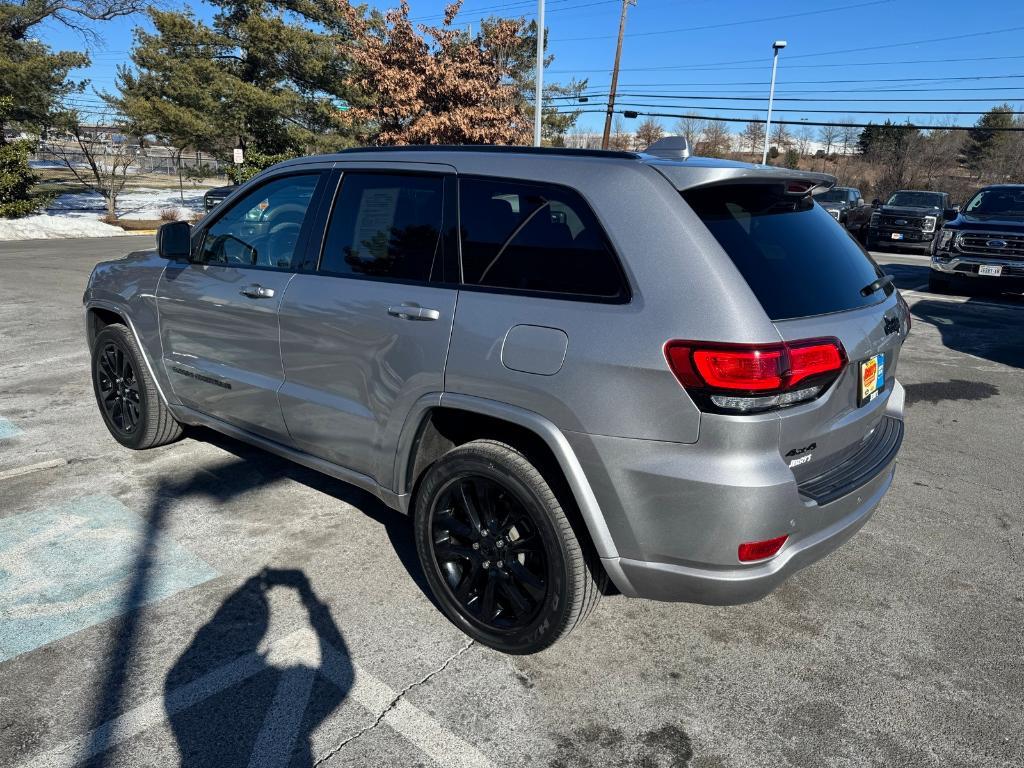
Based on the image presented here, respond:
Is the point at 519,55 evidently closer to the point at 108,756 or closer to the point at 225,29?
the point at 225,29

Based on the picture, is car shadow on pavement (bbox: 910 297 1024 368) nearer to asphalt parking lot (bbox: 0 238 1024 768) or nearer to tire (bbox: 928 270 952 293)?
tire (bbox: 928 270 952 293)

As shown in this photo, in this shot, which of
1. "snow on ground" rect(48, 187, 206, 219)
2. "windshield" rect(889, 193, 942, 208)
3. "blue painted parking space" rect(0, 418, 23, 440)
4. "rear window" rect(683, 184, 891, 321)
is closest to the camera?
"rear window" rect(683, 184, 891, 321)

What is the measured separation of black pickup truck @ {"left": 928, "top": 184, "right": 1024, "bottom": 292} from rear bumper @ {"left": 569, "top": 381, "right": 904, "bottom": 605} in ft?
35.8

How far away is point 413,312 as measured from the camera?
9.39 feet

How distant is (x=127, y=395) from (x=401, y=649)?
285 centimetres

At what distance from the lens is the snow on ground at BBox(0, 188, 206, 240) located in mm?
22797

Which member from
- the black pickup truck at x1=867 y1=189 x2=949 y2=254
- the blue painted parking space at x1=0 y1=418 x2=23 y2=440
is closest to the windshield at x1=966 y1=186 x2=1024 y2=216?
the black pickup truck at x1=867 y1=189 x2=949 y2=254

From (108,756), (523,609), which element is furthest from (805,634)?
(108,756)

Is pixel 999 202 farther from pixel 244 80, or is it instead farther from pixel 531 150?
pixel 244 80

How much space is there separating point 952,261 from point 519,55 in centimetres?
Answer: 2499

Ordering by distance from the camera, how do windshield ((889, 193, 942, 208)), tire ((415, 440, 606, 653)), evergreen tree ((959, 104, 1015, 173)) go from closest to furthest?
1. tire ((415, 440, 606, 653))
2. windshield ((889, 193, 942, 208))
3. evergreen tree ((959, 104, 1015, 173))

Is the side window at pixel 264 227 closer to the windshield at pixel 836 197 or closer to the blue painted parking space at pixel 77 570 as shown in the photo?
the blue painted parking space at pixel 77 570

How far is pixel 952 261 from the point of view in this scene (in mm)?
11789

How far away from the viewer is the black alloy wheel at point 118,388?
4578 millimetres
